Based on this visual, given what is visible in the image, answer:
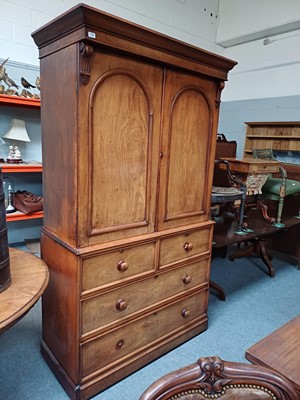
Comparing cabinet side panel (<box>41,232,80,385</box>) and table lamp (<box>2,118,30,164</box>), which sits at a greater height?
table lamp (<box>2,118,30,164</box>)

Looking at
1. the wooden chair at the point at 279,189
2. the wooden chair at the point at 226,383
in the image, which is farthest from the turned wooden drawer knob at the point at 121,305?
the wooden chair at the point at 279,189

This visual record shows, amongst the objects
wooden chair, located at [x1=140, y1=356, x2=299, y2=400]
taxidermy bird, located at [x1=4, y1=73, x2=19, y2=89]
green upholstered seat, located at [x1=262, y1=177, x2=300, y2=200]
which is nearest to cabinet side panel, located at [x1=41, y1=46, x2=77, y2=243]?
wooden chair, located at [x1=140, y1=356, x2=299, y2=400]

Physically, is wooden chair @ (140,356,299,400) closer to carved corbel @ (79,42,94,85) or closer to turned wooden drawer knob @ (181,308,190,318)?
carved corbel @ (79,42,94,85)

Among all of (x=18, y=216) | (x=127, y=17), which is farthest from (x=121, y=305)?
(x=127, y=17)

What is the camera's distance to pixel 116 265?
5.01 ft

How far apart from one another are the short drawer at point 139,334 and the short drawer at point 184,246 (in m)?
0.31

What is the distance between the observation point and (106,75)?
132cm

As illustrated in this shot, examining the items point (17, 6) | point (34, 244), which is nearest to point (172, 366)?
point (34, 244)

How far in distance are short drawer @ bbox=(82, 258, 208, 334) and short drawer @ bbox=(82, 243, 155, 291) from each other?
3.0 inches

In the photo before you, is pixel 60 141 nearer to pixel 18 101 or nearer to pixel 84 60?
pixel 84 60

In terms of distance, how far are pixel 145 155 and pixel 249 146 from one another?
165 inches

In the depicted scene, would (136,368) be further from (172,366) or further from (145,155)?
(145,155)

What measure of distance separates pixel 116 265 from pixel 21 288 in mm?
557

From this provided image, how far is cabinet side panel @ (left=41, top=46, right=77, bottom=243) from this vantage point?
1312mm
